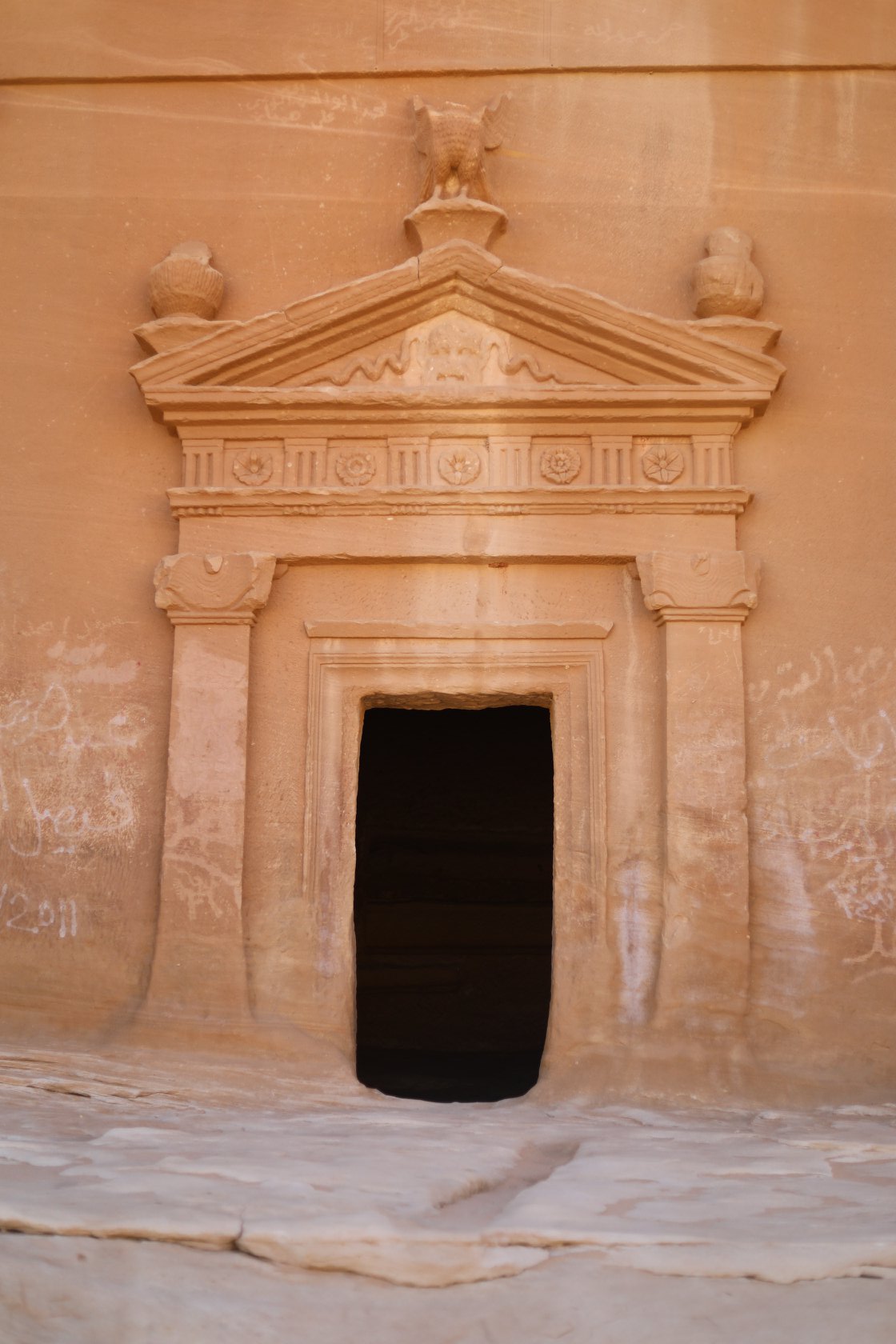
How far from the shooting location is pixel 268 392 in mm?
6043

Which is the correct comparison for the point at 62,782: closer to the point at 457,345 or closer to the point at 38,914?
the point at 38,914

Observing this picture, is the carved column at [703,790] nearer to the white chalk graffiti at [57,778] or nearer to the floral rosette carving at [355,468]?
the floral rosette carving at [355,468]

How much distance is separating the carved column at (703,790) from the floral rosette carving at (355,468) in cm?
126

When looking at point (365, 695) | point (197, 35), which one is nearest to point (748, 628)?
point (365, 695)

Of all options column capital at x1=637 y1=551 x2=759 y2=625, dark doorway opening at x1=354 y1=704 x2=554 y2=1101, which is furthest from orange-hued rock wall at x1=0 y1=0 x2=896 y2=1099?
A: dark doorway opening at x1=354 y1=704 x2=554 y2=1101

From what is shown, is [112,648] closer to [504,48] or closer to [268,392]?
[268,392]

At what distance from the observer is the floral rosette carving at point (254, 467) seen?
239 inches

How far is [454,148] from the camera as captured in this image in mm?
6191

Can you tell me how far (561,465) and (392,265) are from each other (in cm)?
128

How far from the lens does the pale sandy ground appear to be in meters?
2.60

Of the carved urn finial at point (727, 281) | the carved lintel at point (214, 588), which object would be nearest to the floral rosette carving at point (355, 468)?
the carved lintel at point (214, 588)

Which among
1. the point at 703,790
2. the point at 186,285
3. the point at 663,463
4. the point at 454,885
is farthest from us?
the point at 454,885

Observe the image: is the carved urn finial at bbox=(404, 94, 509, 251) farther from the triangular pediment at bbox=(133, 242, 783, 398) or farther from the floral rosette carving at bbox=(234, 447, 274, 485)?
the floral rosette carving at bbox=(234, 447, 274, 485)

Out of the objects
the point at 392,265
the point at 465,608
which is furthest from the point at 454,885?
the point at 392,265
